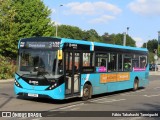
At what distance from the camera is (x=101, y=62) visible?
18.6m

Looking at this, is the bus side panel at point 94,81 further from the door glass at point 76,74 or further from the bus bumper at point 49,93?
the bus bumper at point 49,93

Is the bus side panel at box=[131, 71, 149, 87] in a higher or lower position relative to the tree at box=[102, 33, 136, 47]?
lower

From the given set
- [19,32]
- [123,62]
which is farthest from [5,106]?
[19,32]

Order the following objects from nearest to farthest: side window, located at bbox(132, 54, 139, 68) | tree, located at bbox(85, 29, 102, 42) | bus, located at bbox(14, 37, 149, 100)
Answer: bus, located at bbox(14, 37, 149, 100) → side window, located at bbox(132, 54, 139, 68) → tree, located at bbox(85, 29, 102, 42)

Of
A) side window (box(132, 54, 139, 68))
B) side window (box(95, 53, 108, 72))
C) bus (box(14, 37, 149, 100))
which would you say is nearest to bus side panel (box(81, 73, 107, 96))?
bus (box(14, 37, 149, 100))

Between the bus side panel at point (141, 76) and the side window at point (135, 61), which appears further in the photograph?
the bus side panel at point (141, 76)

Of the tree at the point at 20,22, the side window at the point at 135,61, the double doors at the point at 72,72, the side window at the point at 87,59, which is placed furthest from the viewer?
the tree at the point at 20,22

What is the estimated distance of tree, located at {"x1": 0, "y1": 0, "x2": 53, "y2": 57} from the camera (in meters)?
39.1

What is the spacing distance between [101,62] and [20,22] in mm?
27937

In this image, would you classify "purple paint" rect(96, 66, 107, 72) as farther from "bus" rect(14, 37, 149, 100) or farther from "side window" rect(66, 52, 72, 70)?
"side window" rect(66, 52, 72, 70)

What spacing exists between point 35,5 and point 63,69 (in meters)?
32.7

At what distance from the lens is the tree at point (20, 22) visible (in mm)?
39125

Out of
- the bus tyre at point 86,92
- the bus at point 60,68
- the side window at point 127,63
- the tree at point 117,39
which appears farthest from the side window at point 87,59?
the tree at point 117,39

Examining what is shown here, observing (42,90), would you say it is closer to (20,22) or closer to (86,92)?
(86,92)
